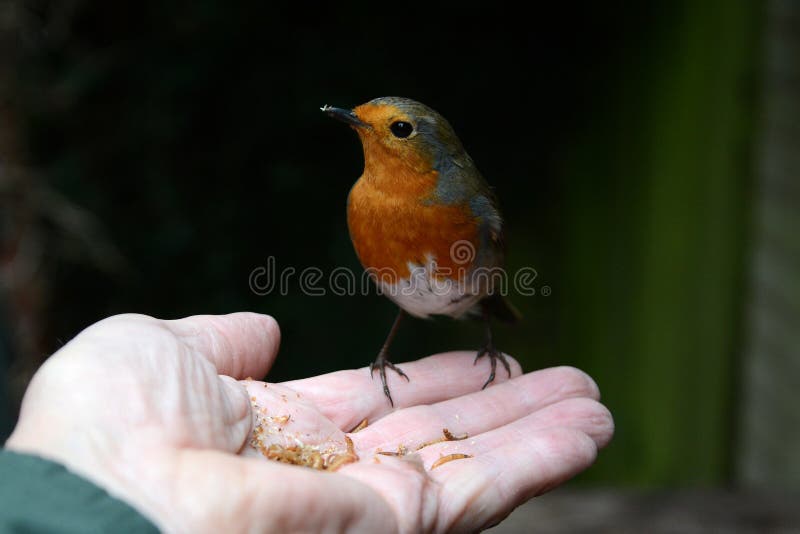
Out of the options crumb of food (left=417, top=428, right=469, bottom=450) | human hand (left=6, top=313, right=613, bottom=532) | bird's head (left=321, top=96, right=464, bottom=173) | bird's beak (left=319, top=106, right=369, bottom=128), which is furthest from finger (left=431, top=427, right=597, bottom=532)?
bird's beak (left=319, top=106, right=369, bottom=128)

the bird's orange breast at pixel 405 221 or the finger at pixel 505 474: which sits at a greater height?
the bird's orange breast at pixel 405 221

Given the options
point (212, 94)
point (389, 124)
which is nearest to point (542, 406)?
point (389, 124)

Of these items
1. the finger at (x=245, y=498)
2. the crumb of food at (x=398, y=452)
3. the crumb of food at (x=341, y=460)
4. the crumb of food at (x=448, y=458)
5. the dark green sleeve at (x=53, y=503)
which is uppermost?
the dark green sleeve at (x=53, y=503)

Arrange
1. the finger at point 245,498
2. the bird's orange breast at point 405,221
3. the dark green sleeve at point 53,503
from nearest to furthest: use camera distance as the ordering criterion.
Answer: the dark green sleeve at point 53,503, the finger at point 245,498, the bird's orange breast at point 405,221

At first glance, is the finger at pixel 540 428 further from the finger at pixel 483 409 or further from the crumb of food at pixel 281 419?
the crumb of food at pixel 281 419

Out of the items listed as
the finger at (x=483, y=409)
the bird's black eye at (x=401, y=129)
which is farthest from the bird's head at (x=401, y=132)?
the finger at (x=483, y=409)

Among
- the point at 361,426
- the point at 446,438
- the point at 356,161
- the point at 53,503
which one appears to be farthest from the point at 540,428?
the point at 356,161

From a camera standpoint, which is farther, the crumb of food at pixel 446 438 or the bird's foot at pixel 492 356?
the bird's foot at pixel 492 356

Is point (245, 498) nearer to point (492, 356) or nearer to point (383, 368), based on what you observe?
point (383, 368)
